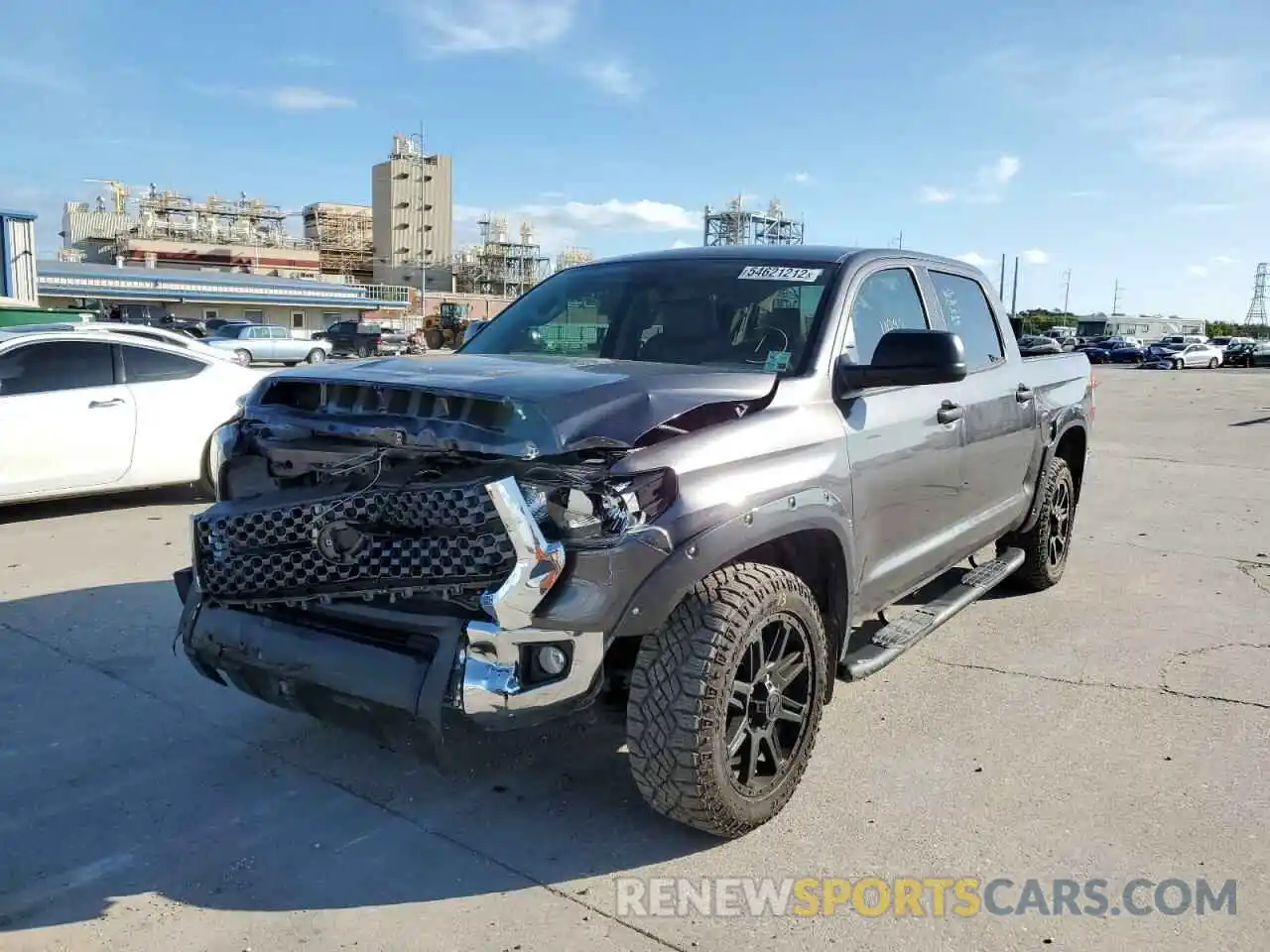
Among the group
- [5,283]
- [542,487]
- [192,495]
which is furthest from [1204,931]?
[5,283]

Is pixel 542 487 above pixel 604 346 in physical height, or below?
below

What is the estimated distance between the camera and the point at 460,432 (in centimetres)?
289

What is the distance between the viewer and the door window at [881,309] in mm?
3947

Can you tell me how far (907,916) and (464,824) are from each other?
1399 millimetres

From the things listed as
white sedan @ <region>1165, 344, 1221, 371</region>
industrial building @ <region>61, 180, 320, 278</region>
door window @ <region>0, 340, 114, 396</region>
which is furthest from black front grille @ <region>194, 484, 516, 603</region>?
industrial building @ <region>61, 180, 320, 278</region>

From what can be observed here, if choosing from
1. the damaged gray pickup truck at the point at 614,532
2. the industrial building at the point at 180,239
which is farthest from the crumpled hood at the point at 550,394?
the industrial building at the point at 180,239

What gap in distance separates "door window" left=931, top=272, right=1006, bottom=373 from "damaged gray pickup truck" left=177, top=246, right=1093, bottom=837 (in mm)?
797

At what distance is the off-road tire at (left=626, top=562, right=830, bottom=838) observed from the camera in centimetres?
292

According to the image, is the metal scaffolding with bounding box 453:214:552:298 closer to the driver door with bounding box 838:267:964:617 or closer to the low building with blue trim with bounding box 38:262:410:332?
the low building with blue trim with bounding box 38:262:410:332

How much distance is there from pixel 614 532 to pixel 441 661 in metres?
0.59

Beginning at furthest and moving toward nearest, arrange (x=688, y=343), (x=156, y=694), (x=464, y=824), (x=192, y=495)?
(x=192, y=495)
(x=156, y=694)
(x=688, y=343)
(x=464, y=824)

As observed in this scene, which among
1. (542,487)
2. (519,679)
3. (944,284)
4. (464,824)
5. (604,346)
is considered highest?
(944,284)

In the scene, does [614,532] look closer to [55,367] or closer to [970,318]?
[970,318]

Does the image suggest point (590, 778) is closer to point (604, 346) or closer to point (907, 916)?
point (907, 916)
